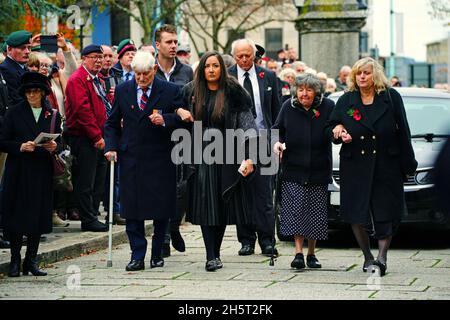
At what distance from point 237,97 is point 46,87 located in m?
1.79

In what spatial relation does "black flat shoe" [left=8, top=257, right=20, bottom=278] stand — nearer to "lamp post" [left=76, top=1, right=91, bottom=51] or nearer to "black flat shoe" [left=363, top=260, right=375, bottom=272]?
"black flat shoe" [left=363, top=260, right=375, bottom=272]

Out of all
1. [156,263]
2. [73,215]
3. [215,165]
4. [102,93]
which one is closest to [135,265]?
[156,263]

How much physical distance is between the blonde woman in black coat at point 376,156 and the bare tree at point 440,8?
5006 centimetres

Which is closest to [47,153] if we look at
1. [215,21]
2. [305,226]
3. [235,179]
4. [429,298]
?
[235,179]

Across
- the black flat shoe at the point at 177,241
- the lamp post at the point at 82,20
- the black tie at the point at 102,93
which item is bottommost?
the black flat shoe at the point at 177,241

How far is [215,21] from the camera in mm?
56688

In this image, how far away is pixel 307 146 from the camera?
39.1 ft

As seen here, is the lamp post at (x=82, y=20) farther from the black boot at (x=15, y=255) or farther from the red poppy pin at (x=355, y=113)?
the red poppy pin at (x=355, y=113)

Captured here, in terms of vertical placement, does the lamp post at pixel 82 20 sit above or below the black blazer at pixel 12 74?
above

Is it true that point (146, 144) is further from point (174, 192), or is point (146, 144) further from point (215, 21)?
point (215, 21)

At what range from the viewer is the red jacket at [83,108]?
14.5 meters

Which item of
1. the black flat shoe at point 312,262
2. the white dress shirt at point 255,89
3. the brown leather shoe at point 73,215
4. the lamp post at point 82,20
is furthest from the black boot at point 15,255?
the lamp post at point 82,20

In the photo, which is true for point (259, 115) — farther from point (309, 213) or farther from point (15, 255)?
point (15, 255)

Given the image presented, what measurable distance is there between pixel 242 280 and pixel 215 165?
1.31 m
